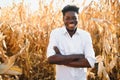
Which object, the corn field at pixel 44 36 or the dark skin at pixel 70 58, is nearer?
the dark skin at pixel 70 58

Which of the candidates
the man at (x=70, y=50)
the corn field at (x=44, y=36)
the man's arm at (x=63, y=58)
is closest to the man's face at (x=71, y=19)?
the man at (x=70, y=50)

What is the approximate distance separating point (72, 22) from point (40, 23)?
4.64 feet

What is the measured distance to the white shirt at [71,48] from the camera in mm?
2730

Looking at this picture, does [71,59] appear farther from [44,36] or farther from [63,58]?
[44,36]

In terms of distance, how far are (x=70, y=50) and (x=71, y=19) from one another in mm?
202

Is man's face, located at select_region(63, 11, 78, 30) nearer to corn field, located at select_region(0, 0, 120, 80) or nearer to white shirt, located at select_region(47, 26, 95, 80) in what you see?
white shirt, located at select_region(47, 26, 95, 80)

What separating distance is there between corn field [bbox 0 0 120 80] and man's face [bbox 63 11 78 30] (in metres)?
0.77

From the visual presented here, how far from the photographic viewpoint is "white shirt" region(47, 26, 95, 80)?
8.96 ft

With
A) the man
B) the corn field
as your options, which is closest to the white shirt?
the man

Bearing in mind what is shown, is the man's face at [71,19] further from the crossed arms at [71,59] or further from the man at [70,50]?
the crossed arms at [71,59]

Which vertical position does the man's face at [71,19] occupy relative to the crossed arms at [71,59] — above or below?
above

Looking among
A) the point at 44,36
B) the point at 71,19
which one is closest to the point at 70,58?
the point at 71,19

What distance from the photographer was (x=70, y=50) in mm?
2762

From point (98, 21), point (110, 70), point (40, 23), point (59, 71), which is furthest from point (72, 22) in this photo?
point (40, 23)
